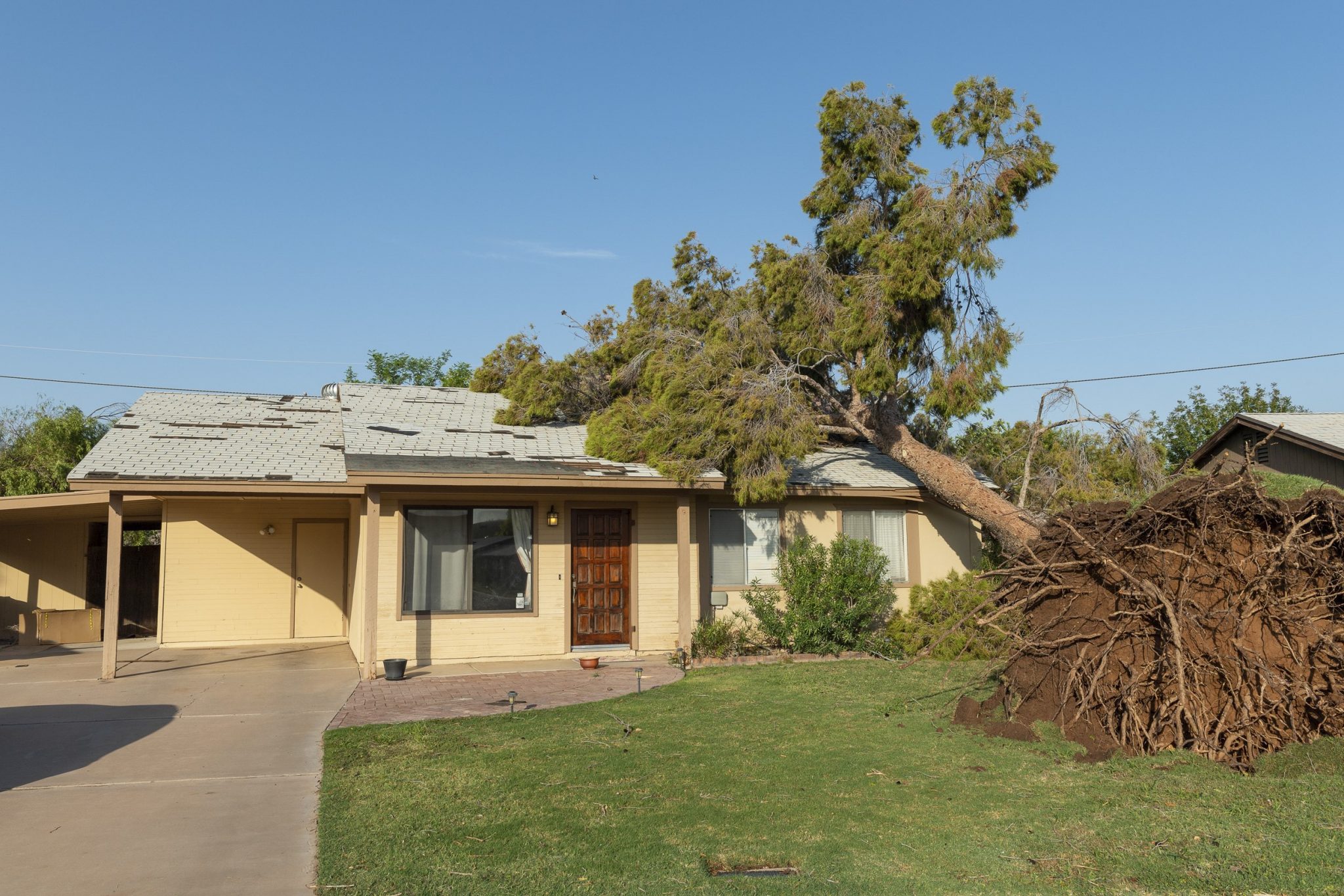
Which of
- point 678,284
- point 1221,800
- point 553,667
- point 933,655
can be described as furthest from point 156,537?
point 1221,800

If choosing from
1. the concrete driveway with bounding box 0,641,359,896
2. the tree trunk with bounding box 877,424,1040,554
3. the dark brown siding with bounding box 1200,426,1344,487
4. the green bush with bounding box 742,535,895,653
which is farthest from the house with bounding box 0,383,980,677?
the dark brown siding with bounding box 1200,426,1344,487

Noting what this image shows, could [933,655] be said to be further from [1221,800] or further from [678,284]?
[678,284]

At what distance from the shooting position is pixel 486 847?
18.0ft

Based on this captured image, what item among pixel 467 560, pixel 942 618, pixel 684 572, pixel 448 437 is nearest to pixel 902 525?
pixel 942 618

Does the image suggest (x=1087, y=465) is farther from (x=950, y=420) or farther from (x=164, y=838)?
(x=164, y=838)

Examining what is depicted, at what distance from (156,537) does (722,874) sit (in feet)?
113

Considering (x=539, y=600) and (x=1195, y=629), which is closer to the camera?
(x=1195, y=629)

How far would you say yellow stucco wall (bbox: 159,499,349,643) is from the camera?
16.2 m

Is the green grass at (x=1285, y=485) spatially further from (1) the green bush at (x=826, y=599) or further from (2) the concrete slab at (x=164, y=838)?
(2) the concrete slab at (x=164, y=838)

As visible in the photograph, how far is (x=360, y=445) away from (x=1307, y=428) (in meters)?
19.8

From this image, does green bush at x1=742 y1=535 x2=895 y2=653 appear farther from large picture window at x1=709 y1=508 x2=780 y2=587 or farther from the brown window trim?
the brown window trim

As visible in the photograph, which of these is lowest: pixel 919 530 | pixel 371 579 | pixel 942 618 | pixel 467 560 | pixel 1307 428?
pixel 942 618

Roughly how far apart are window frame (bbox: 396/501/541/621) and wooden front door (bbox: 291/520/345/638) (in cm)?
458

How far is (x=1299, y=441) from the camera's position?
65.7 feet
